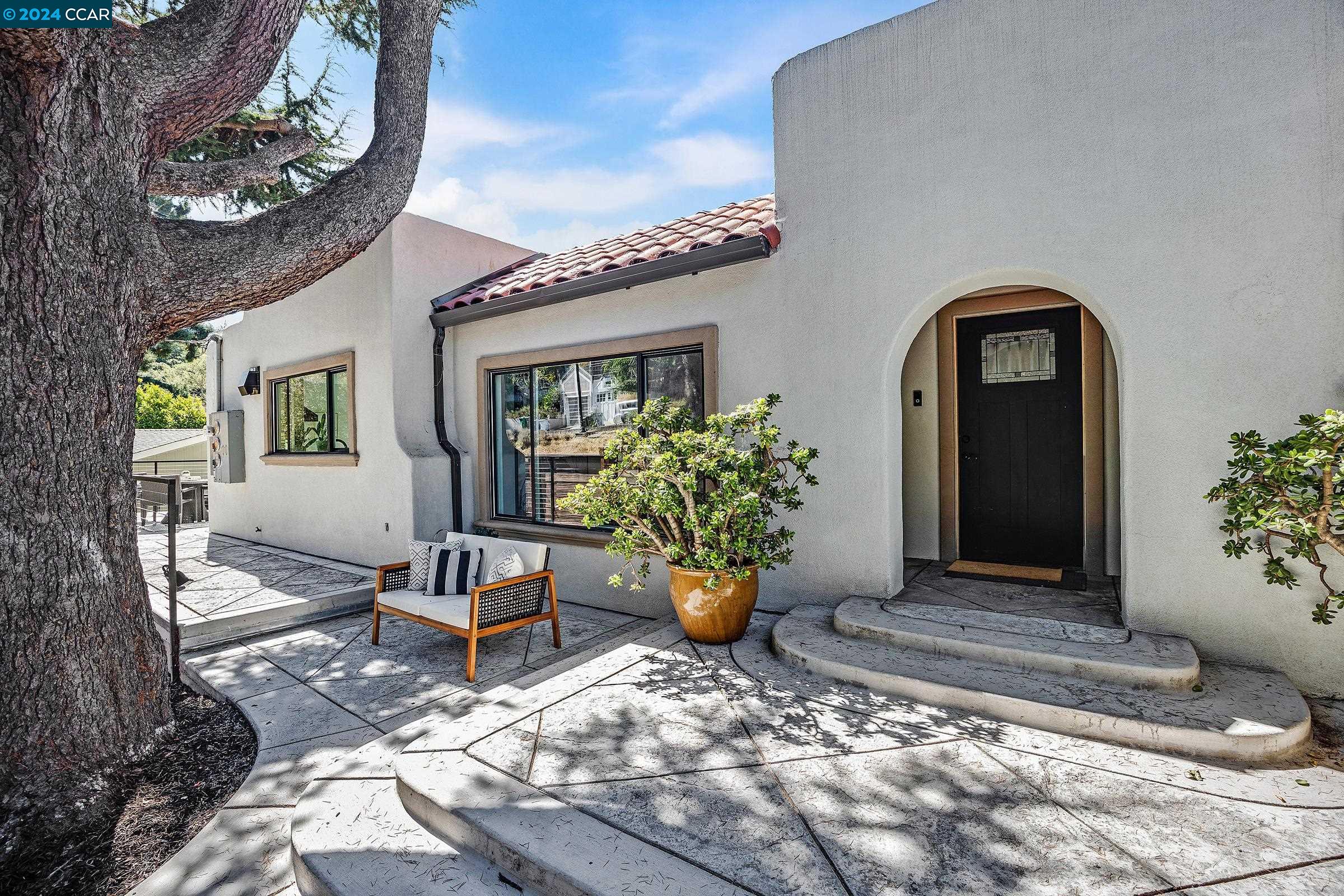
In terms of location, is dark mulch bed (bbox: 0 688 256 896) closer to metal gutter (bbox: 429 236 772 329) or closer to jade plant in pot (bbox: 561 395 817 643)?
jade plant in pot (bbox: 561 395 817 643)

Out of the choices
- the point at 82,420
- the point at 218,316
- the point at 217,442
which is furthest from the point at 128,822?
the point at 217,442

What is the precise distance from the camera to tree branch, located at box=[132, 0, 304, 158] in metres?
3.94

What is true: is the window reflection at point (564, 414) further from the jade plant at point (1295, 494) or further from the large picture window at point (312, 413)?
the jade plant at point (1295, 494)

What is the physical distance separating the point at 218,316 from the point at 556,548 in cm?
386

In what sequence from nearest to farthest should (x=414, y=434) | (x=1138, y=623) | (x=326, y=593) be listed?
(x=1138, y=623) → (x=326, y=593) → (x=414, y=434)

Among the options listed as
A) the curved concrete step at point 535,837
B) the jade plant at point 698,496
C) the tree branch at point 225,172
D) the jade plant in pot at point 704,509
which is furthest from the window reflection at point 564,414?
the curved concrete step at point 535,837

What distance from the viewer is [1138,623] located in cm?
416

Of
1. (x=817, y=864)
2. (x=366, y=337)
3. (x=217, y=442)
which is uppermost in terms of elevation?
(x=366, y=337)

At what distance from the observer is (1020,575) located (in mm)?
5742

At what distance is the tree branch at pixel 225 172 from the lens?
5.16 metres

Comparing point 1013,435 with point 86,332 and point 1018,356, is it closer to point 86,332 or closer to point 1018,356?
point 1018,356

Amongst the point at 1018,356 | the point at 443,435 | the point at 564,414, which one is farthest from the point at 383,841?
the point at 1018,356

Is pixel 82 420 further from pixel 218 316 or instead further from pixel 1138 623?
pixel 1138 623

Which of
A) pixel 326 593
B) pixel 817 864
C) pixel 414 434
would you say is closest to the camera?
pixel 817 864
